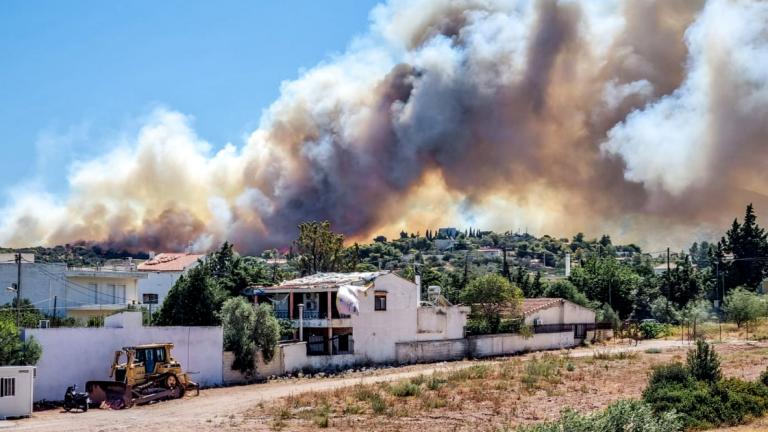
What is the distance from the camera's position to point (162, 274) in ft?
262

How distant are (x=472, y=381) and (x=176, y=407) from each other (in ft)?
51.1

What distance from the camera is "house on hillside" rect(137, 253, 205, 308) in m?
78.6

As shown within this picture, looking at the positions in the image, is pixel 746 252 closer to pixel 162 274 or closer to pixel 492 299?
pixel 492 299

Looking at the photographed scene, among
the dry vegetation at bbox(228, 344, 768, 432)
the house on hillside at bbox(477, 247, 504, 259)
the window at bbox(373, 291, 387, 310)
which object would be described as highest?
the house on hillside at bbox(477, 247, 504, 259)

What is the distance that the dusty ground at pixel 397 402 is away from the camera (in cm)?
2944

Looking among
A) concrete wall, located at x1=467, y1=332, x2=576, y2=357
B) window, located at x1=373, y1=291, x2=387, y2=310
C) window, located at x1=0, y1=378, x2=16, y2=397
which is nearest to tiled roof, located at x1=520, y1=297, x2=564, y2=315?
concrete wall, located at x1=467, y1=332, x2=576, y2=357

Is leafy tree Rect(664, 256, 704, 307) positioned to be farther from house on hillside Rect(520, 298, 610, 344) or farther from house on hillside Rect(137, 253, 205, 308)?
house on hillside Rect(137, 253, 205, 308)

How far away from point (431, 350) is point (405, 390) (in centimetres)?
2082

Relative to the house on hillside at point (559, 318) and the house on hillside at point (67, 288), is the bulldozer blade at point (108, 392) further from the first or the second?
the house on hillside at point (559, 318)

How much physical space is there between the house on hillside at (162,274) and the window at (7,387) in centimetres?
4242

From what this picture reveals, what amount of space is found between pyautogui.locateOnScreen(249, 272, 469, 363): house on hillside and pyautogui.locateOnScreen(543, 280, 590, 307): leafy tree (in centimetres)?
2819

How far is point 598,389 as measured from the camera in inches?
1549

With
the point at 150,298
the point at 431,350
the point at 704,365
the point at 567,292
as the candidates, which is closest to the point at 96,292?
the point at 150,298

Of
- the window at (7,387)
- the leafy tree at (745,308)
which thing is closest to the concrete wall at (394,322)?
the window at (7,387)
